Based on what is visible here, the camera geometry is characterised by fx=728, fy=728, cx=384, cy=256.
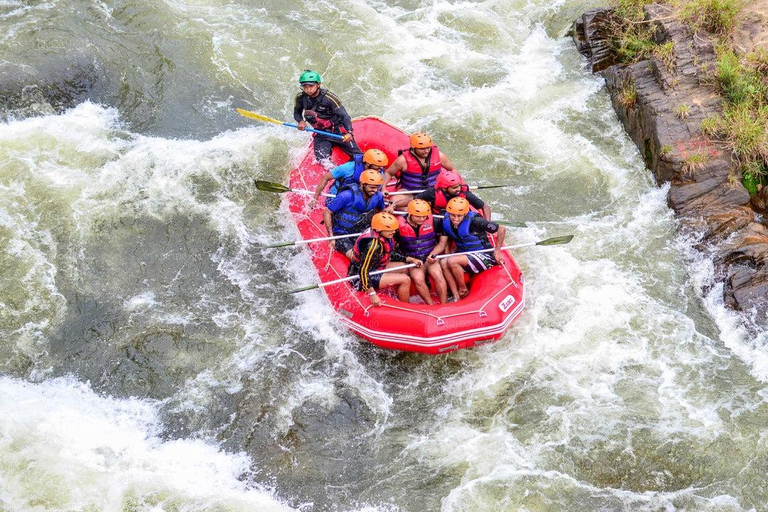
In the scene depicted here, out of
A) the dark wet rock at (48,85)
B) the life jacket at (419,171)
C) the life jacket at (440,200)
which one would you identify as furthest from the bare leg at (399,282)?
the dark wet rock at (48,85)

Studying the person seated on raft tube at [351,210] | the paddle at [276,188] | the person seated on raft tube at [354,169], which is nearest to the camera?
the person seated on raft tube at [351,210]

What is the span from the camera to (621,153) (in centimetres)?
920

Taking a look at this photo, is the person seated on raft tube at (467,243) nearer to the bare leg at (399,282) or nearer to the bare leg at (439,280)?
the bare leg at (439,280)

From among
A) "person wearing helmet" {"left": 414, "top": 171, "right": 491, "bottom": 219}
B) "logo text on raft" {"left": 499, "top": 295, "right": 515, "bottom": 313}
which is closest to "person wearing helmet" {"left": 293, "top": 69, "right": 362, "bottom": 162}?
"person wearing helmet" {"left": 414, "top": 171, "right": 491, "bottom": 219}

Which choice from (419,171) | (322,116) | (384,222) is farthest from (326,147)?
(384,222)

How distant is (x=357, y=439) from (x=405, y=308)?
1210 millimetres

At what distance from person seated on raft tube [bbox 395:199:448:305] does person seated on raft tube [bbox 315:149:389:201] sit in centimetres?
68

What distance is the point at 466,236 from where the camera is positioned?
6816 mm

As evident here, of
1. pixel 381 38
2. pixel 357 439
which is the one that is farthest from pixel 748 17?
pixel 357 439

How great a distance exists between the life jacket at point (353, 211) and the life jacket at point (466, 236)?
768mm

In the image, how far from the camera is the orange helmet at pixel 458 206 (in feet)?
21.7

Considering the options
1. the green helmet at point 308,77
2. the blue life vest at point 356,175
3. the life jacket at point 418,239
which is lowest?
the life jacket at point 418,239

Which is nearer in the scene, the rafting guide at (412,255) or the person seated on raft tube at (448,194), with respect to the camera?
the rafting guide at (412,255)

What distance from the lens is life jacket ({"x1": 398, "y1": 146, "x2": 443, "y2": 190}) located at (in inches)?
297
